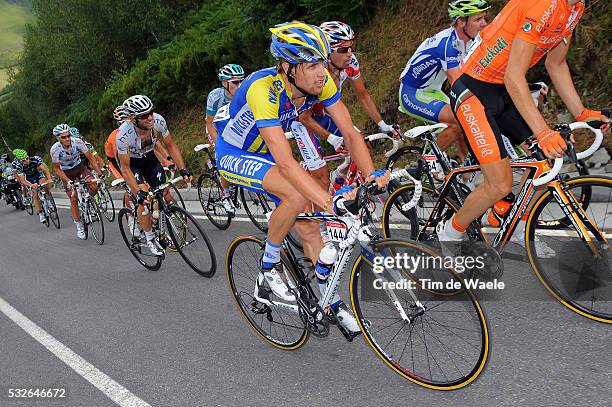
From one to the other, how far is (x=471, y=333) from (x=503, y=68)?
1.82m

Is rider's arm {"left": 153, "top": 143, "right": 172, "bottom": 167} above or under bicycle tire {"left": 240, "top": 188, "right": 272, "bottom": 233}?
above

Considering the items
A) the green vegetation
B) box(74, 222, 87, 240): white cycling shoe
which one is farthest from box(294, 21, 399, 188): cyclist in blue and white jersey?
box(74, 222, 87, 240): white cycling shoe

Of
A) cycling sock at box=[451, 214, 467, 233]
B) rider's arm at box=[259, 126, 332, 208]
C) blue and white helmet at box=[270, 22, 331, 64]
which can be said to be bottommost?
cycling sock at box=[451, 214, 467, 233]

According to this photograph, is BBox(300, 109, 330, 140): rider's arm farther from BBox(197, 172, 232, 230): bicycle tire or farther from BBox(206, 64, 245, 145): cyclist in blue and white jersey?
BBox(197, 172, 232, 230): bicycle tire

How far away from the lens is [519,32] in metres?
2.98

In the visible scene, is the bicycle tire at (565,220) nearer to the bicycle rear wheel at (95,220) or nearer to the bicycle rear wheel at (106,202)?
the bicycle rear wheel at (95,220)

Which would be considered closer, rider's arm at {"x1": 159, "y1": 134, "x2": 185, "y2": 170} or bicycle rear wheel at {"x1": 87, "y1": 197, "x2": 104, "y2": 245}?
rider's arm at {"x1": 159, "y1": 134, "x2": 185, "y2": 170}

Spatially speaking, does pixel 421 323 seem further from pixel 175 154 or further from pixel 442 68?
pixel 175 154

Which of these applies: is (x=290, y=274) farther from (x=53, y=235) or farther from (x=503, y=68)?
(x=53, y=235)

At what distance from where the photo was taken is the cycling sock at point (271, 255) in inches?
128

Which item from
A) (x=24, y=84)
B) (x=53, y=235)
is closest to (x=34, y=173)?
(x=53, y=235)

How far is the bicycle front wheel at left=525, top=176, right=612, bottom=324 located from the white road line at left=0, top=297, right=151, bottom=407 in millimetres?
2890

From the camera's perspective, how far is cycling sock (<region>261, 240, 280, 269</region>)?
3246 millimetres

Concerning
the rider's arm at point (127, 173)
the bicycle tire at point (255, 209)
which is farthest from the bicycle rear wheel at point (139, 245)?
the bicycle tire at point (255, 209)
